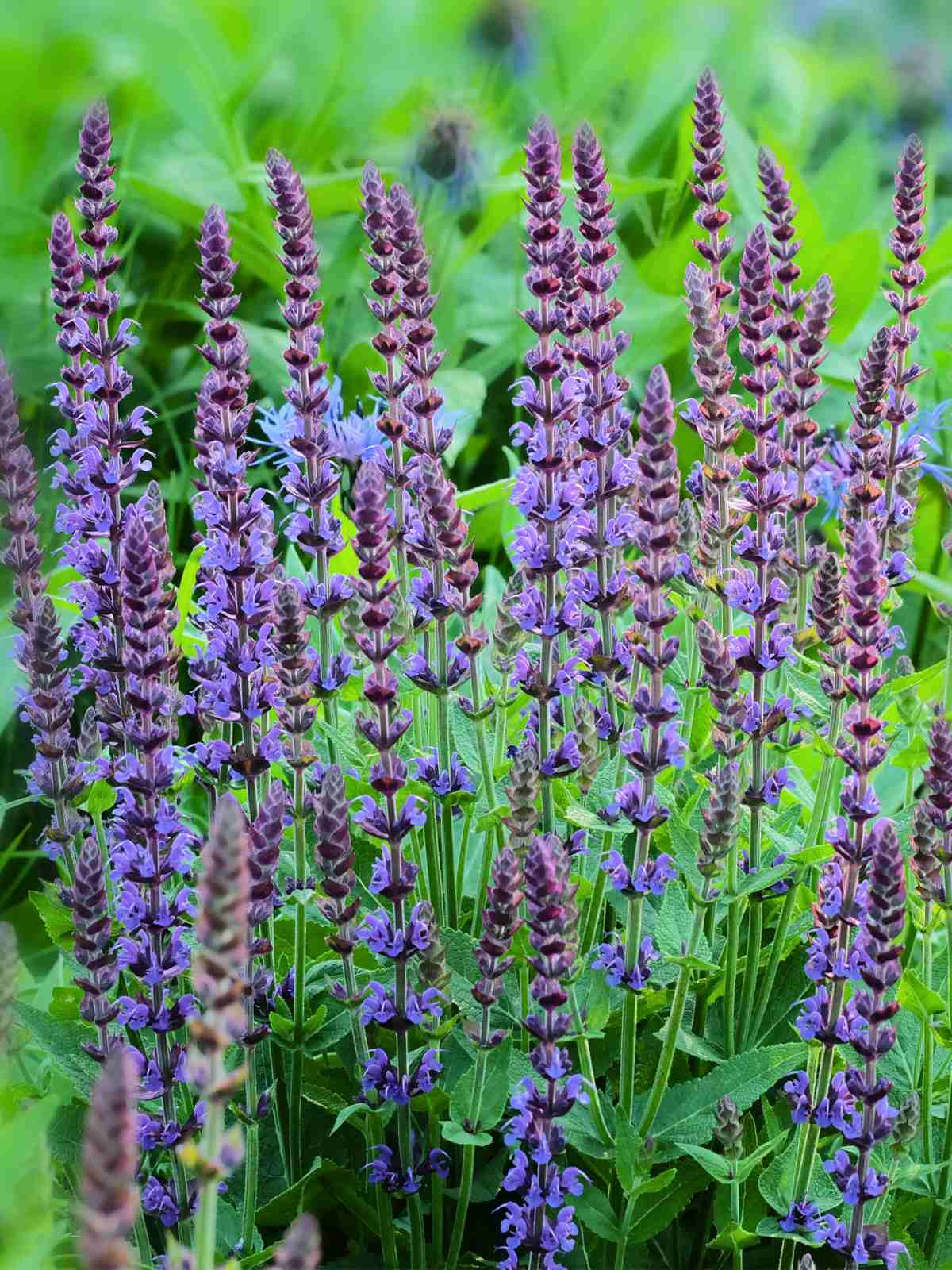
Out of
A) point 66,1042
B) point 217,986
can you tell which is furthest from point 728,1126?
point 217,986

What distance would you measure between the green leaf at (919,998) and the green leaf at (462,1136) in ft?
1.79

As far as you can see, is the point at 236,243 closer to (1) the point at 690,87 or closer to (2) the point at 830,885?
(1) the point at 690,87

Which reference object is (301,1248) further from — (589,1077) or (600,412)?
(600,412)

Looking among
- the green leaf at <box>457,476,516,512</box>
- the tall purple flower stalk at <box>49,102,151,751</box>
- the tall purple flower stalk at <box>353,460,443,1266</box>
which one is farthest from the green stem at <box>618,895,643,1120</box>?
the green leaf at <box>457,476,516,512</box>

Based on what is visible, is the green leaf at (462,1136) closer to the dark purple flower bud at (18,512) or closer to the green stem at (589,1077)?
the green stem at (589,1077)

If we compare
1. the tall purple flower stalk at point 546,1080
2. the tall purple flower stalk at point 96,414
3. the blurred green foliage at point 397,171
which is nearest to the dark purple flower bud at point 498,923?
the tall purple flower stalk at point 546,1080

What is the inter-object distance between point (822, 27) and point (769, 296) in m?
6.14

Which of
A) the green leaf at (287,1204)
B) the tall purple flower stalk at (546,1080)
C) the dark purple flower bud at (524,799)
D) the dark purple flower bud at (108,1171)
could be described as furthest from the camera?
the green leaf at (287,1204)

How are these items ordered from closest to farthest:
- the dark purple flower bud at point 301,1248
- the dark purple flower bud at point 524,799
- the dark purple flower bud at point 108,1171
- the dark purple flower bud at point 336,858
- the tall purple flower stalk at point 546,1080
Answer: the dark purple flower bud at point 108,1171
the dark purple flower bud at point 301,1248
the tall purple flower stalk at point 546,1080
the dark purple flower bud at point 336,858
the dark purple flower bud at point 524,799

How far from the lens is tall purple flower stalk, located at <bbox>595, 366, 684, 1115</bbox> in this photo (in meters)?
1.54

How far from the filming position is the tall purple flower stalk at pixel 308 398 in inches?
72.9

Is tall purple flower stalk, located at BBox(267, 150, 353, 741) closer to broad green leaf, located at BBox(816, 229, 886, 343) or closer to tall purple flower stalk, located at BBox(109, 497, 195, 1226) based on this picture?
tall purple flower stalk, located at BBox(109, 497, 195, 1226)

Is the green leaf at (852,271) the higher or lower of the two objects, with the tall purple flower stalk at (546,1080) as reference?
higher

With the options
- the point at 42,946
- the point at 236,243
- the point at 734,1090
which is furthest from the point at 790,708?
the point at 236,243
